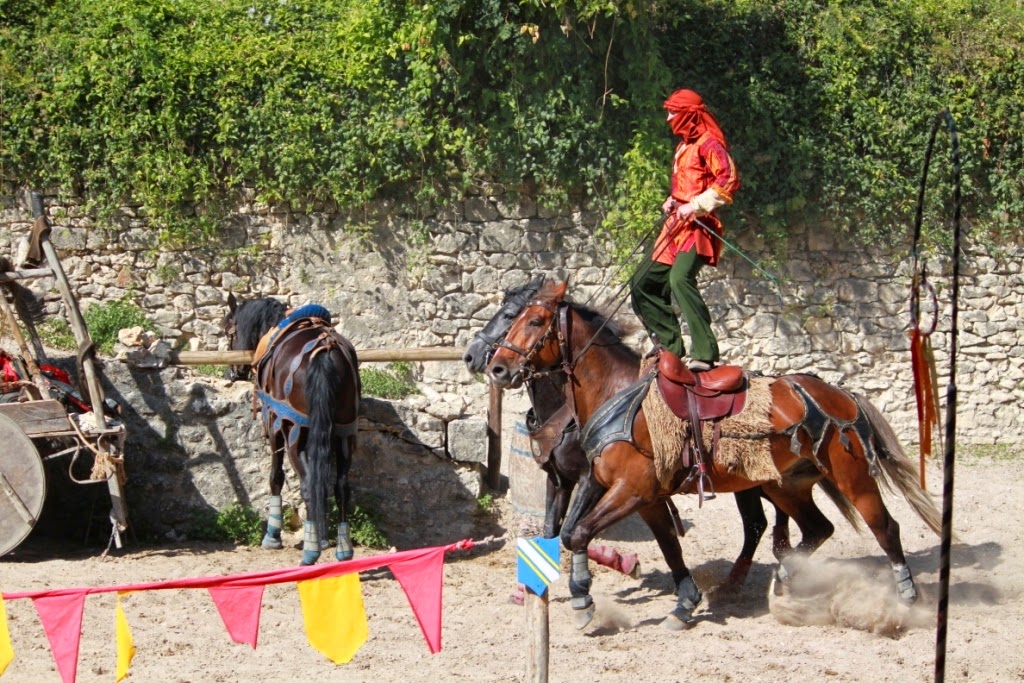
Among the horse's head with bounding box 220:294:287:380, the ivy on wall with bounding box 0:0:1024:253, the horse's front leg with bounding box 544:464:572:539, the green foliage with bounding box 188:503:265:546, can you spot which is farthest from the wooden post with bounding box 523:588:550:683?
the ivy on wall with bounding box 0:0:1024:253

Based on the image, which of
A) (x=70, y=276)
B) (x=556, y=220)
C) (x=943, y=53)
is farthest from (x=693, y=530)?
(x=70, y=276)

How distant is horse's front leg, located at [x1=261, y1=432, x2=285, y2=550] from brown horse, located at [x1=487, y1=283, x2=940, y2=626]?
2404mm

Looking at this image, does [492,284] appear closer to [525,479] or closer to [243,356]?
[243,356]

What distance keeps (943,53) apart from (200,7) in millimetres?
7953

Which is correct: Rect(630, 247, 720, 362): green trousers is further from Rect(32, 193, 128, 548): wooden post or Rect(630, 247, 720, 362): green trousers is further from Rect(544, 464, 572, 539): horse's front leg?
Rect(32, 193, 128, 548): wooden post

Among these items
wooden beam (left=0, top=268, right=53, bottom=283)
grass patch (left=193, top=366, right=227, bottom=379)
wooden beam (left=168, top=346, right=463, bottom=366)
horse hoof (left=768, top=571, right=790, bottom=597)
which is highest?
wooden beam (left=0, top=268, right=53, bottom=283)

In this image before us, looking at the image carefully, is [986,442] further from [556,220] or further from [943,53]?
[556,220]

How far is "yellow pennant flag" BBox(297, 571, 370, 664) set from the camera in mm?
4984

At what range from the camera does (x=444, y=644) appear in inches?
257

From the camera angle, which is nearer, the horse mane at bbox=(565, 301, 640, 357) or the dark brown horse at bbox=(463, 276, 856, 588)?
the dark brown horse at bbox=(463, 276, 856, 588)

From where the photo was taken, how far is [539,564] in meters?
4.84

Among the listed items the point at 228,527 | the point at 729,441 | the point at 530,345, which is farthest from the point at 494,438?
the point at 729,441

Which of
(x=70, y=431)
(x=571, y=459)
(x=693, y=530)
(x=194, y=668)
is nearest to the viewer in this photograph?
(x=194, y=668)

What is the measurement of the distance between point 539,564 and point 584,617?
6.79ft
